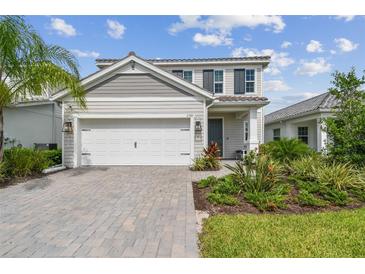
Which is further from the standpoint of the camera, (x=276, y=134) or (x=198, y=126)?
(x=276, y=134)

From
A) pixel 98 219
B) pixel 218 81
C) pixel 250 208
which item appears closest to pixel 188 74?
pixel 218 81

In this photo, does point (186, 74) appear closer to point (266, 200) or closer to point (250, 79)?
point (250, 79)

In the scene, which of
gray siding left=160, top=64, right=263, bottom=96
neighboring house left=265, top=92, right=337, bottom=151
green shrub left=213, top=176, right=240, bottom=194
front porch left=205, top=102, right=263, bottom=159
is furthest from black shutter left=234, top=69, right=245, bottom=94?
green shrub left=213, top=176, right=240, bottom=194

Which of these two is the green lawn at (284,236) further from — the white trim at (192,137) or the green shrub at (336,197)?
the white trim at (192,137)

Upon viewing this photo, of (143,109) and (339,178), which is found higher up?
(143,109)

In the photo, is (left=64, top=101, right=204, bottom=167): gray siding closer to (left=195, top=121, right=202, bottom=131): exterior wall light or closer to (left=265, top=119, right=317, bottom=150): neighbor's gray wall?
(left=195, top=121, right=202, bottom=131): exterior wall light

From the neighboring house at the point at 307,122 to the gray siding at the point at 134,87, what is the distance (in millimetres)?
7441

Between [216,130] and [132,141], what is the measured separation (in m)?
6.06

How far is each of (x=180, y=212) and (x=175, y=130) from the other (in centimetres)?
718

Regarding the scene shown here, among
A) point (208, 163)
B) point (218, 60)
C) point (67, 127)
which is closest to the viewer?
point (208, 163)

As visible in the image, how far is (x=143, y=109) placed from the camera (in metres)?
12.0

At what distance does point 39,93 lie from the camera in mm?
8633

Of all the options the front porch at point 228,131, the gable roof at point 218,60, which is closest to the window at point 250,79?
the gable roof at point 218,60

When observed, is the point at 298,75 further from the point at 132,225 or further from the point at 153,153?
the point at 132,225
